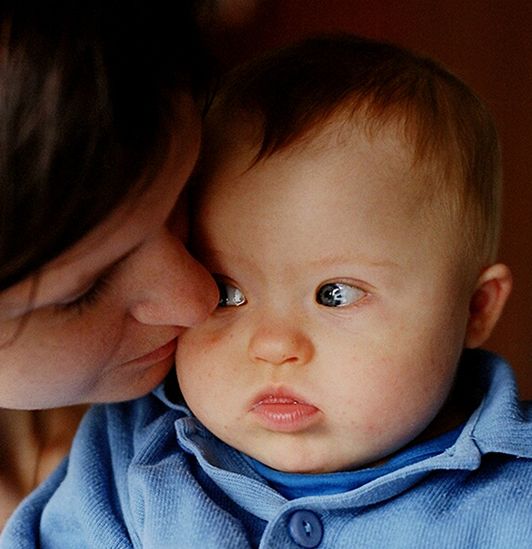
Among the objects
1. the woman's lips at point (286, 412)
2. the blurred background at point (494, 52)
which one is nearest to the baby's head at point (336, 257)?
the woman's lips at point (286, 412)

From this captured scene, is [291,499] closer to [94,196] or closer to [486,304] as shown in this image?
[486,304]

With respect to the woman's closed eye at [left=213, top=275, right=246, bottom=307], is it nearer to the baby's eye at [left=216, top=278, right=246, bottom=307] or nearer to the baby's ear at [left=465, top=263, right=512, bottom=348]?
the baby's eye at [left=216, top=278, right=246, bottom=307]

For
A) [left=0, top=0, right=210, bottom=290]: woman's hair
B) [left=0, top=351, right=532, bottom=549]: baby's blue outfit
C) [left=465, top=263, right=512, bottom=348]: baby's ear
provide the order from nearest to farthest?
[left=0, top=0, right=210, bottom=290]: woman's hair < [left=0, top=351, right=532, bottom=549]: baby's blue outfit < [left=465, top=263, right=512, bottom=348]: baby's ear

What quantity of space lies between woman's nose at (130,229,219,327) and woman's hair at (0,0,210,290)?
4.7 inches

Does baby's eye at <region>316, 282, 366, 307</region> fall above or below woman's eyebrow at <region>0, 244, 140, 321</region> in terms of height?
below

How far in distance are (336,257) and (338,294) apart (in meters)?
0.04

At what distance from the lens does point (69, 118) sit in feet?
2.29

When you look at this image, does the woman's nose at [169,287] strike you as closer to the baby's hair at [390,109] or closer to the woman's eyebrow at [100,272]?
the woman's eyebrow at [100,272]

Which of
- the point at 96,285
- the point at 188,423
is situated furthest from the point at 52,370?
the point at 188,423

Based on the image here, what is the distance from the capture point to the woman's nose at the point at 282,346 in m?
0.92

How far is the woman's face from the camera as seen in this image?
800 mm

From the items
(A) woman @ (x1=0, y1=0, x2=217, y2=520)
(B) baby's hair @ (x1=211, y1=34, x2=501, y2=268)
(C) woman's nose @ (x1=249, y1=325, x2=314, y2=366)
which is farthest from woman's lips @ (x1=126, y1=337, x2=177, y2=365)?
(B) baby's hair @ (x1=211, y1=34, x2=501, y2=268)

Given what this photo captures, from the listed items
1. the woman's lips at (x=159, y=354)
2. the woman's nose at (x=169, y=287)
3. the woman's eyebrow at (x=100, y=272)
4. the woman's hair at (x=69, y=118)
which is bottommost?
the woman's lips at (x=159, y=354)

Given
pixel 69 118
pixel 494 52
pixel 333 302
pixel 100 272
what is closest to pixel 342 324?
pixel 333 302
